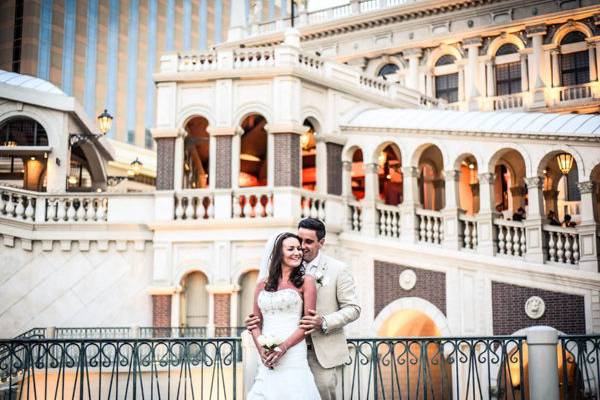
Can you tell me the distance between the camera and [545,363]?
9.98 metres

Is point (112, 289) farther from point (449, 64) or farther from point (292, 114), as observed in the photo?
point (449, 64)

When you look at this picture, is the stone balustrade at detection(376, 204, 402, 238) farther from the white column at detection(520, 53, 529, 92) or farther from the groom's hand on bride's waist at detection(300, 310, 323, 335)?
the groom's hand on bride's waist at detection(300, 310, 323, 335)

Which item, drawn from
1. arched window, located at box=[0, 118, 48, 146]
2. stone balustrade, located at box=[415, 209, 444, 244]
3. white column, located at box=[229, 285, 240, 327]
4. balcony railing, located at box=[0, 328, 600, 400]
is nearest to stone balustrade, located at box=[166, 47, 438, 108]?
arched window, located at box=[0, 118, 48, 146]

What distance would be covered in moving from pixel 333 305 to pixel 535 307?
13115mm

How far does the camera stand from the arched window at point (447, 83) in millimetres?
34188

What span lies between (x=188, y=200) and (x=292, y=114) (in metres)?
3.34

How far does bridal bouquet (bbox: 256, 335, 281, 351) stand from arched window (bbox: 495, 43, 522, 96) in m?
27.4

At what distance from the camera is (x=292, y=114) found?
21.4 metres

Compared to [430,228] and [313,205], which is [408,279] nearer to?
[430,228]

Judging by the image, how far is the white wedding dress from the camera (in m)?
7.17

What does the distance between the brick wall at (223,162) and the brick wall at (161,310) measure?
3.02 meters

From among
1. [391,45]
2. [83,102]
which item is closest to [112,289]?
[391,45]

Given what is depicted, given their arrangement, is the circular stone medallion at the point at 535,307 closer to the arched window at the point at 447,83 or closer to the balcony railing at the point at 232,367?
the balcony railing at the point at 232,367

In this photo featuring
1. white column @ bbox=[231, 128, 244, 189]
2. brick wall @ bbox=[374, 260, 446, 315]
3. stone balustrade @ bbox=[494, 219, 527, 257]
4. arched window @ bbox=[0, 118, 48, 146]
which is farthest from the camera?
arched window @ bbox=[0, 118, 48, 146]
